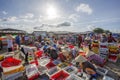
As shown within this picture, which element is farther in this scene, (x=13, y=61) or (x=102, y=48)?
(x=102, y=48)

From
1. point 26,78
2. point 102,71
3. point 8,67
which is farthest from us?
point 102,71

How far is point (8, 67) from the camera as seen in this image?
18.2 feet

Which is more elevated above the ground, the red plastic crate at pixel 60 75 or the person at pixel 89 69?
the person at pixel 89 69

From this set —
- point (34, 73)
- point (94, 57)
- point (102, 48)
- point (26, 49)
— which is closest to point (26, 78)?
point (34, 73)

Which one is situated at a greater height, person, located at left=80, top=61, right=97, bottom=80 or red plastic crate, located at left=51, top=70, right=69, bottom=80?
person, located at left=80, top=61, right=97, bottom=80

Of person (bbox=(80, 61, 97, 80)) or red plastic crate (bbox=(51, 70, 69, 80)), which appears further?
person (bbox=(80, 61, 97, 80))

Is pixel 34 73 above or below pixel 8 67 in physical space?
below

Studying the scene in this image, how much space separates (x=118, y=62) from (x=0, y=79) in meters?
7.86

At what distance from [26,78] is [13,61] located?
3.54 feet

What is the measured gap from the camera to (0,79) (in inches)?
229

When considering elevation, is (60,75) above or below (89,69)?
below

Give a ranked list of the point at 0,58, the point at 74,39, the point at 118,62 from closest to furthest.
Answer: the point at 0,58
the point at 118,62
the point at 74,39

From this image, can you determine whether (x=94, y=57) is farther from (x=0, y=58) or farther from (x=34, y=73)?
(x=0, y=58)

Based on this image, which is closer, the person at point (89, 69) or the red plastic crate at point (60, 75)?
the red plastic crate at point (60, 75)
